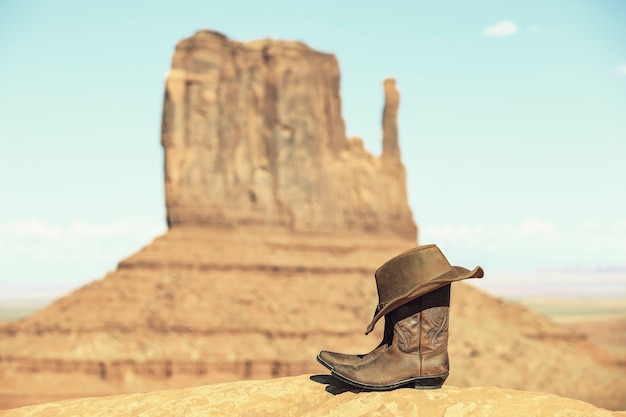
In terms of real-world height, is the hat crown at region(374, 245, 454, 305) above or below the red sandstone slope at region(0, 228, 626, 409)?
above

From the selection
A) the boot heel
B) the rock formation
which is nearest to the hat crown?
the boot heel

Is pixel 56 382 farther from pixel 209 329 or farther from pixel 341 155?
pixel 341 155

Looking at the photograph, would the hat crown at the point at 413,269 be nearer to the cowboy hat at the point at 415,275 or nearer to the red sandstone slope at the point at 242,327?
the cowboy hat at the point at 415,275

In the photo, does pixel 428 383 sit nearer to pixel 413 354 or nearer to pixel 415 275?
pixel 413 354

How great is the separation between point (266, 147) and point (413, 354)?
80801mm

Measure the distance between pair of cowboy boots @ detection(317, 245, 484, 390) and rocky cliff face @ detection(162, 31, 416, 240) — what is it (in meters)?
74.9

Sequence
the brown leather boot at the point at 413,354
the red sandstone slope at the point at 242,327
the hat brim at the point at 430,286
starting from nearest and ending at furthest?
the hat brim at the point at 430,286 < the brown leather boot at the point at 413,354 < the red sandstone slope at the point at 242,327

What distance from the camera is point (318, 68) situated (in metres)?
93.9

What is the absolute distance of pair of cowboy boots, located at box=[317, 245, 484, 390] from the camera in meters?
10.5

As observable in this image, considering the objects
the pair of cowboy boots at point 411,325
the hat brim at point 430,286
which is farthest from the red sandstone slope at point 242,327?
the hat brim at point 430,286

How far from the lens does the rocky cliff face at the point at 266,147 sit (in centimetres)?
8706

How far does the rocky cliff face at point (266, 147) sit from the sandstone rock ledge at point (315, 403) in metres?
73.6

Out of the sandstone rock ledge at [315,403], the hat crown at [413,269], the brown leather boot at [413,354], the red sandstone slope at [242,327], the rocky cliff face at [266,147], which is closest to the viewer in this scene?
the sandstone rock ledge at [315,403]

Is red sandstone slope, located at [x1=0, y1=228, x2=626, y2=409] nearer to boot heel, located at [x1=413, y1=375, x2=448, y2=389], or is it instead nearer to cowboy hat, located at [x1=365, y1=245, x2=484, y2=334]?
boot heel, located at [x1=413, y1=375, x2=448, y2=389]
